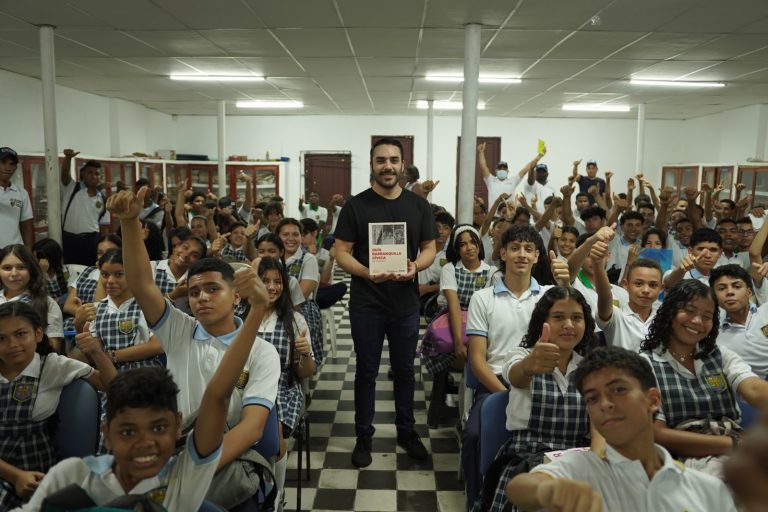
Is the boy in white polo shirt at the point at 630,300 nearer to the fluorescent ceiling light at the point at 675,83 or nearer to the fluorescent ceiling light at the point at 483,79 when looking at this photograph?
the fluorescent ceiling light at the point at 483,79

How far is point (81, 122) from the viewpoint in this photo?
9.22m

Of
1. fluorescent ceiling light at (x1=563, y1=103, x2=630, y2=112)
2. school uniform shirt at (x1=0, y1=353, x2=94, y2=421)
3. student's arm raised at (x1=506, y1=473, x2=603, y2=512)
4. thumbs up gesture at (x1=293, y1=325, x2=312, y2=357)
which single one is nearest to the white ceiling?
fluorescent ceiling light at (x1=563, y1=103, x2=630, y2=112)

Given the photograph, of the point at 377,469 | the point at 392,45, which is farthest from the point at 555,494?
the point at 392,45

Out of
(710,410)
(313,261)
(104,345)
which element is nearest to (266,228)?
(313,261)

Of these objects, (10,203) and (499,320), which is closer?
(499,320)

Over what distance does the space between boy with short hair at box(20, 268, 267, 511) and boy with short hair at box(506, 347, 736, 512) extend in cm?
82

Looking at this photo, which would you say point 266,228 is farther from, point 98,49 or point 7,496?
point 7,496

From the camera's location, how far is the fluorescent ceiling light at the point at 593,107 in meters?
10.6

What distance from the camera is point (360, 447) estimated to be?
3.31 m

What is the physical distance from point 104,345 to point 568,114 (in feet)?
37.1

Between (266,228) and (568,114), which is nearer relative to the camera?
(266,228)

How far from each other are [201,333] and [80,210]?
490cm

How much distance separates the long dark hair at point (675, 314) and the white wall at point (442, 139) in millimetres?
10765

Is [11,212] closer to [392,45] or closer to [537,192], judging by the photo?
[392,45]
